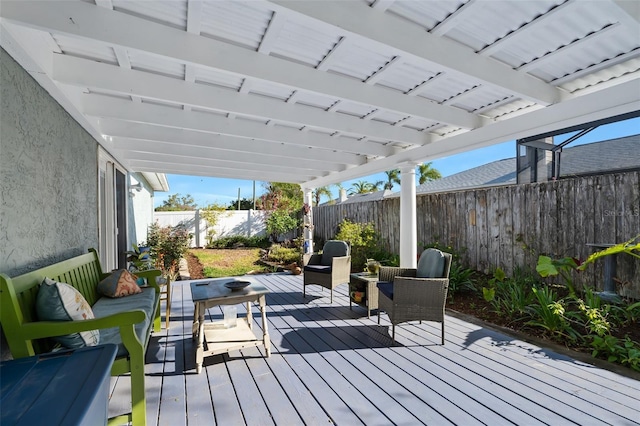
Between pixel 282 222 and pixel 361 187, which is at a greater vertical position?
pixel 361 187

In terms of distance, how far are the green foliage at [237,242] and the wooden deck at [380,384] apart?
9.52 metres

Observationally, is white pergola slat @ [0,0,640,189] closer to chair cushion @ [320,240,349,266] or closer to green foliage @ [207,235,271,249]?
chair cushion @ [320,240,349,266]

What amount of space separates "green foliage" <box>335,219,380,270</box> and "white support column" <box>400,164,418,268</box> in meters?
2.10

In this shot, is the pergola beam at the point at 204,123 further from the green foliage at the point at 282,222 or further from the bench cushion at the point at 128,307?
the green foliage at the point at 282,222

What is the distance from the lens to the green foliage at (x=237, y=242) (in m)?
13.3

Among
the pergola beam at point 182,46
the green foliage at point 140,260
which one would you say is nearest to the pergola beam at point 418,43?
the pergola beam at point 182,46

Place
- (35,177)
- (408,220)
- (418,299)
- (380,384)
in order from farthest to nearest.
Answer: (408,220)
(418,299)
(380,384)
(35,177)

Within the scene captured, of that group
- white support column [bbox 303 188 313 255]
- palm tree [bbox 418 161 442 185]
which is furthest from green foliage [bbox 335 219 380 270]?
palm tree [bbox 418 161 442 185]

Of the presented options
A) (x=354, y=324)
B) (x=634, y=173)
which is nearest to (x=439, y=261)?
(x=354, y=324)

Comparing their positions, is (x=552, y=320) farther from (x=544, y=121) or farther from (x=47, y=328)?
(x=47, y=328)

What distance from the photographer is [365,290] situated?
4613 mm

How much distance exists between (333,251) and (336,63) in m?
3.67

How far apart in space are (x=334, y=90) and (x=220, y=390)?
106 inches

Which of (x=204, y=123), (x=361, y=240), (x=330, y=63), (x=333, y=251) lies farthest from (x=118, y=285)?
(x=361, y=240)
